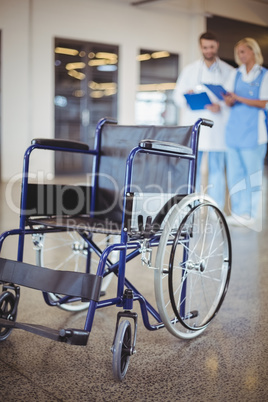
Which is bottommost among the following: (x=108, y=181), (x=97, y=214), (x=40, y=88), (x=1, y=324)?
(x=1, y=324)

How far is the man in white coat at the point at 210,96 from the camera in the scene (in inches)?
163

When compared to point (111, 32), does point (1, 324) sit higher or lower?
lower

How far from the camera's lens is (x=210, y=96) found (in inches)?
166

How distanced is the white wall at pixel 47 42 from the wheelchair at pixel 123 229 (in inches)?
177

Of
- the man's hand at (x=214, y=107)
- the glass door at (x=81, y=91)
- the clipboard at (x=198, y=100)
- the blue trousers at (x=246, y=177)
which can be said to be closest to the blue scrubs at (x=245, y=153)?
the blue trousers at (x=246, y=177)

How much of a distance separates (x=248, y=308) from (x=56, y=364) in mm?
906

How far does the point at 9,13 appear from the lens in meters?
6.75

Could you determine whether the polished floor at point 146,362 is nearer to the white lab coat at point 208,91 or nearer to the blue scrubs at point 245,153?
the blue scrubs at point 245,153

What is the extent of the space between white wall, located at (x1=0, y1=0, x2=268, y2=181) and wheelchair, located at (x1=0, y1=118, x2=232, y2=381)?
4.50m

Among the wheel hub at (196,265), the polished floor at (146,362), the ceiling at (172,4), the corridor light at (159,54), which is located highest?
the ceiling at (172,4)

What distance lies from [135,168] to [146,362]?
78cm

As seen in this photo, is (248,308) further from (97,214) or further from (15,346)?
(15,346)

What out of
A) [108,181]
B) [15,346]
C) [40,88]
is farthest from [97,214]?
[40,88]

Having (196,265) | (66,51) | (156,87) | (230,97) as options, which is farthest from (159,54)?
(196,265)
